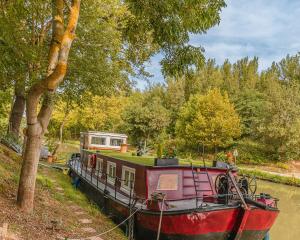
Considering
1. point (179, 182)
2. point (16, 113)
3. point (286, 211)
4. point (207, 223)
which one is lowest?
point (286, 211)

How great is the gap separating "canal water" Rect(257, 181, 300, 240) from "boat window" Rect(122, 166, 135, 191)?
6.27 metres

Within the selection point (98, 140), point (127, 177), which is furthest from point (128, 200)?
point (98, 140)

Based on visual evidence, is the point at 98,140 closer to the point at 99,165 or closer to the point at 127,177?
the point at 99,165

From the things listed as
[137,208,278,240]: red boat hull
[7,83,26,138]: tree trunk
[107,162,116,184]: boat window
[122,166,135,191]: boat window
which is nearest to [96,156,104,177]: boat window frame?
[107,162,116,184]: boat window

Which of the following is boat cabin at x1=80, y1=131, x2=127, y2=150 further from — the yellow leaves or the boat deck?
the yellow leaves

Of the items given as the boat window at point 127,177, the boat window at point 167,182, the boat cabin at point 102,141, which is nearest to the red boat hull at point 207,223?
the boat window at point 167,182

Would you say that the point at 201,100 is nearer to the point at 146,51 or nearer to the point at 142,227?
the point at 146,51

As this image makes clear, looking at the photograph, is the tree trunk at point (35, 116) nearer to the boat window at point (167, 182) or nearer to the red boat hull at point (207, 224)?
the red boat hull at point (207, 224)

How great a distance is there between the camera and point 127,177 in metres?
12.8

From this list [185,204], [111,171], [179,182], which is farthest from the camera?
[111,171]

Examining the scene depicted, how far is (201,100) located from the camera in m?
48.6

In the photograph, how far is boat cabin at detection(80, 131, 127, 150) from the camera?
864 inches

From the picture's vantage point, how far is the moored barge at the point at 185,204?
9031 mm

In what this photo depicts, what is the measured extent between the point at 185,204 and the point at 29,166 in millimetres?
4443
